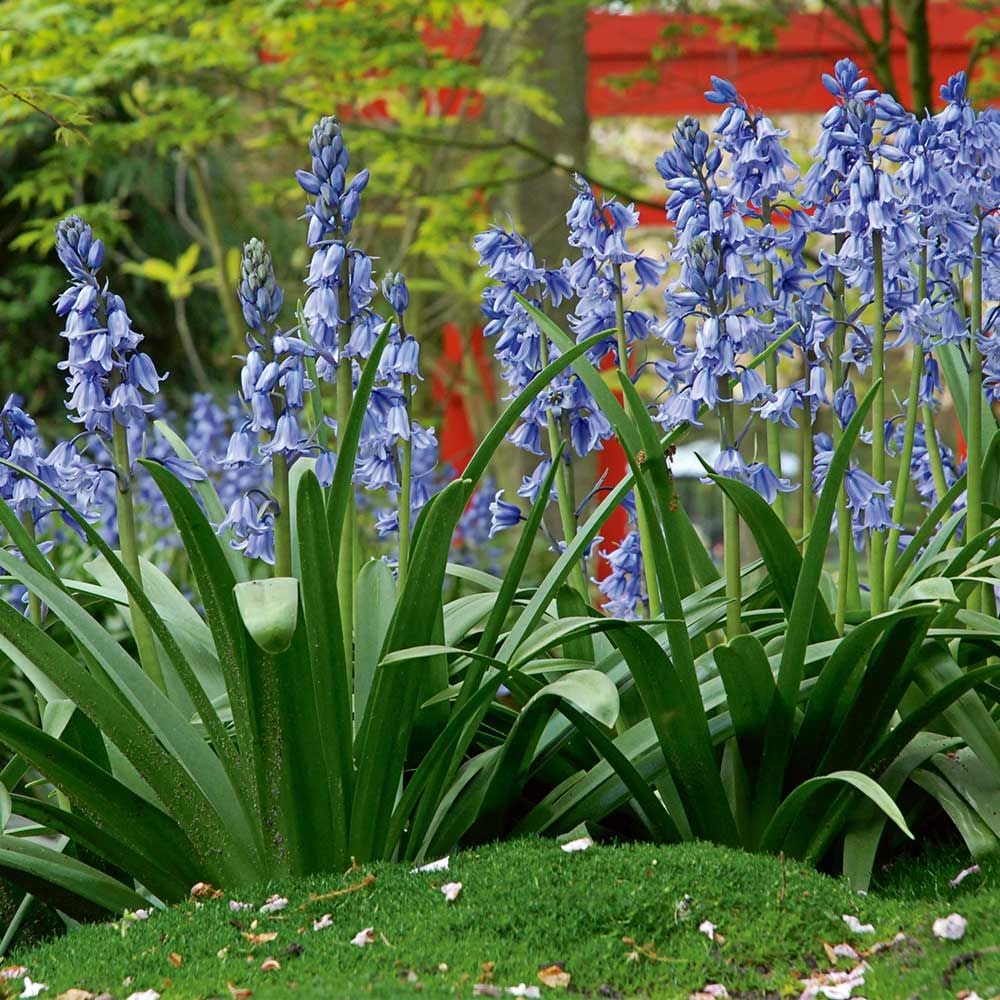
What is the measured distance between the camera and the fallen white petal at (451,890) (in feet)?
7.72

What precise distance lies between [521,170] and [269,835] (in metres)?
6.55

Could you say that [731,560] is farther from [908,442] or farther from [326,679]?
[326,679]

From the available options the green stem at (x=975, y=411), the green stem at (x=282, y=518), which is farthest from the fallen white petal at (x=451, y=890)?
the green stem at (x=975, y=411)

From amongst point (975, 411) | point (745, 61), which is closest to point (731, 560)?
point (975, 411)

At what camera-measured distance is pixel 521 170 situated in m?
8.45

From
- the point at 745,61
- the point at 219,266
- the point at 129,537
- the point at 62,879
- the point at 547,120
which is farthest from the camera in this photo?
the point at 745,61

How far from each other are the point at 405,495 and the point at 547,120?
568 centimetres

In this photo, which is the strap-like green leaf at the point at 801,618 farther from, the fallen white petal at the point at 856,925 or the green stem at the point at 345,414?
the green stem at the point at 345,414

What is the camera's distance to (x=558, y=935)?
227 cm

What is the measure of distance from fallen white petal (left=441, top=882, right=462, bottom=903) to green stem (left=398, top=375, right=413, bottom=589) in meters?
0.81

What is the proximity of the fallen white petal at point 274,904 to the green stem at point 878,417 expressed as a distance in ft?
4.63

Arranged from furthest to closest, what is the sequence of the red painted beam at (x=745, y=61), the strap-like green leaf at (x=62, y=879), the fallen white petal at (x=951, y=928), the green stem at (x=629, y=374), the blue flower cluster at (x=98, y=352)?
the red painted beam at (x=745, y=61) < the green stem at (x=629, y=374) < the blue flower cluster at (x=98, y=352) < the strap-like green leaf at (x=62, y=879) < the fallen white petal at (x=951, y=928)

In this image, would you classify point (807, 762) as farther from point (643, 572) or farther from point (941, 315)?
point (941, 315)

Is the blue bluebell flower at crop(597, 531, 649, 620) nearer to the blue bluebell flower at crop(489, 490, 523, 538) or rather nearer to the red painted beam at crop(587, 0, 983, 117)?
the blue bluebell flower at crop(489, 490, 523, 538)
